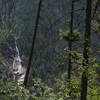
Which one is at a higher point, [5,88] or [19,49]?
[19,49]

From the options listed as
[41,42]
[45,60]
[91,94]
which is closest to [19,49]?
[91,94]

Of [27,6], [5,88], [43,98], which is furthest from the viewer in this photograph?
[27,6]

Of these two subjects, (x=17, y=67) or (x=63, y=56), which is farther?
(x=17, y=67)

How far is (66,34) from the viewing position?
12.0 m

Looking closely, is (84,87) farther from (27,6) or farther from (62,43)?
(27,6)

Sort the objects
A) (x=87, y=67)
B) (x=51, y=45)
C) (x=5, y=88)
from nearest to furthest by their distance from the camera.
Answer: (x=87, y=67), (x=5, y=88), (x=51, y=45)

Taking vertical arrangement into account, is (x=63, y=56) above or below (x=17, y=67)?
above

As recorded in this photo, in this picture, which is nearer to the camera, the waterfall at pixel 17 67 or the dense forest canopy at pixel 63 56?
the dense forest canopy at pixel 63 56

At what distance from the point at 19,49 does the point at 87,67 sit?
5.50 m

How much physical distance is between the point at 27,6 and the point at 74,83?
58.2m

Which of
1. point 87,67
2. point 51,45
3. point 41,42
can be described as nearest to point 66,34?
point 87,67

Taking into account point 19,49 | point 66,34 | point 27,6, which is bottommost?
point 19,49

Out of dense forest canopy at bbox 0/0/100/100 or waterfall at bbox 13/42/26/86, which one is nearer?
dense forest canopy at bbox 0/0/100/100

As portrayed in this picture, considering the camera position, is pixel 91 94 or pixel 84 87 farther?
pixel 91 94
